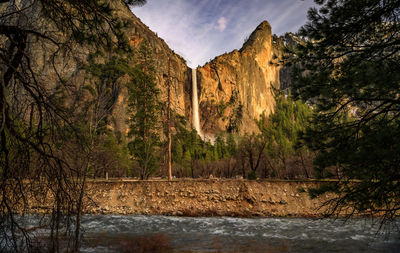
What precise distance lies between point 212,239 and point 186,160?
46437mm

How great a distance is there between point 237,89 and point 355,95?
10220 cm

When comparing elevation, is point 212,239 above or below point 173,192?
below

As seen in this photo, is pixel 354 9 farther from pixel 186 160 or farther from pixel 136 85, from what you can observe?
pixel 186 160

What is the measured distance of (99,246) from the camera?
9.32 m

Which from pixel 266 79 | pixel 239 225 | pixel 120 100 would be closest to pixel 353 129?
pixel 239 225

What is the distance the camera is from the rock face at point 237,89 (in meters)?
93.4

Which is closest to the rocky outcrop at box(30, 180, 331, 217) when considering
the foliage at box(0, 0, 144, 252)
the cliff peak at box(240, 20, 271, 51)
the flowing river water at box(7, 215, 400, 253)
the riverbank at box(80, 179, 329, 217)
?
the riverbank at box(80, 179, 329, 217)

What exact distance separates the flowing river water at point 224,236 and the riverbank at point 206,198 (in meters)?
1.57

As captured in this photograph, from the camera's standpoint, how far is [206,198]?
1853 cm

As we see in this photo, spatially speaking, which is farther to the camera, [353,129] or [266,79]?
[266,79]

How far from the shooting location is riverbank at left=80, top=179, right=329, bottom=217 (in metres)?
17.6

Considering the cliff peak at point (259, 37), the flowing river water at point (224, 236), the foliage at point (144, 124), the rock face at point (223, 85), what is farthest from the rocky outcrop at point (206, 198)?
the cliff peak at point (259, 37)

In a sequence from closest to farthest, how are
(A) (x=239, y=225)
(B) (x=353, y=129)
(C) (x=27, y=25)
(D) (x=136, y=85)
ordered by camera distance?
(C) (x=27, y=25)
(B) (x=353, y=129)
(A) (x=239, y=225)
(D) (x=136, y=85)

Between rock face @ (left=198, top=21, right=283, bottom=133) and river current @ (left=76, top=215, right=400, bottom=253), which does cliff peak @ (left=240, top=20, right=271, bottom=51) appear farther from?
river current @ (left=76, top=215, right=400, bottom=253)
